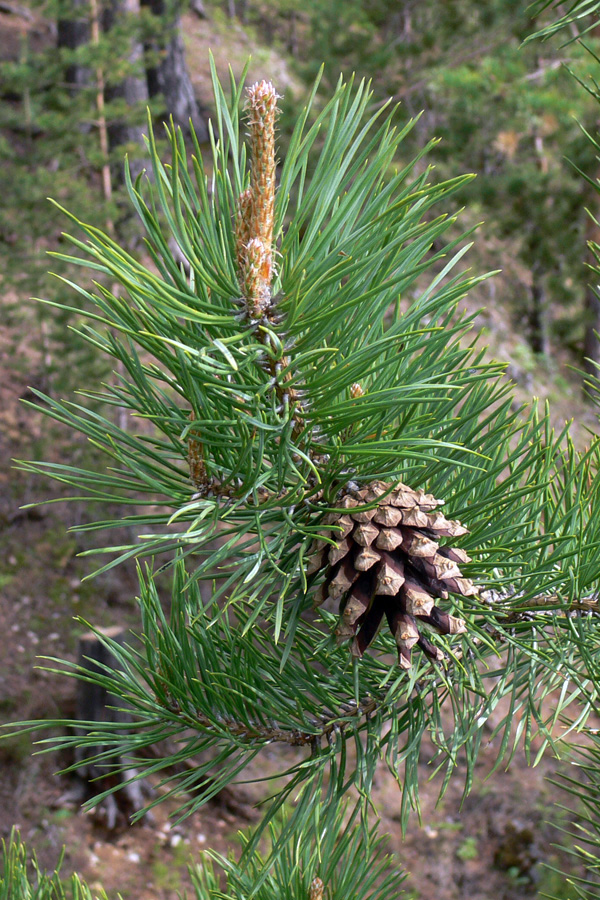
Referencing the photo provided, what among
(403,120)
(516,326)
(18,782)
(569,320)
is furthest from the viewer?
(516,326)

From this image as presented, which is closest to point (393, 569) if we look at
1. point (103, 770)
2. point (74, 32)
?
point (103, 770)

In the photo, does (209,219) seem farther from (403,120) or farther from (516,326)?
(516,326)

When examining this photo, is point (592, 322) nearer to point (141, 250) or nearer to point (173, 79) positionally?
point (141, 250)

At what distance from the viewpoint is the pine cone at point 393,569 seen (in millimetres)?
559

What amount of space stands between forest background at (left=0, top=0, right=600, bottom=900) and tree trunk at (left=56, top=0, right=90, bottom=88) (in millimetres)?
16

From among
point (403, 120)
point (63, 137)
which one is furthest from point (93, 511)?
point (403, 120)

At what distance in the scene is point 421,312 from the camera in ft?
1.77

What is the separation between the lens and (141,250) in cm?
485

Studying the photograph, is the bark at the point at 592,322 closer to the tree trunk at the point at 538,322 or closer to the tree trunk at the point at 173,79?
the tree trunk at the point at 538,322

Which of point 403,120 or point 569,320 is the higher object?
point 403,120

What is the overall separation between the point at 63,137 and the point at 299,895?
427cm

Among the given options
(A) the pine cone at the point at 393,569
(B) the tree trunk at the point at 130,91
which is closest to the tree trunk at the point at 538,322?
(B) the tree trunk at the point at 130,91

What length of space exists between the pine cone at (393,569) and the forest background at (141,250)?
1267 mm

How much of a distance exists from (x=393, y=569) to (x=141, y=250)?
4.68 m
